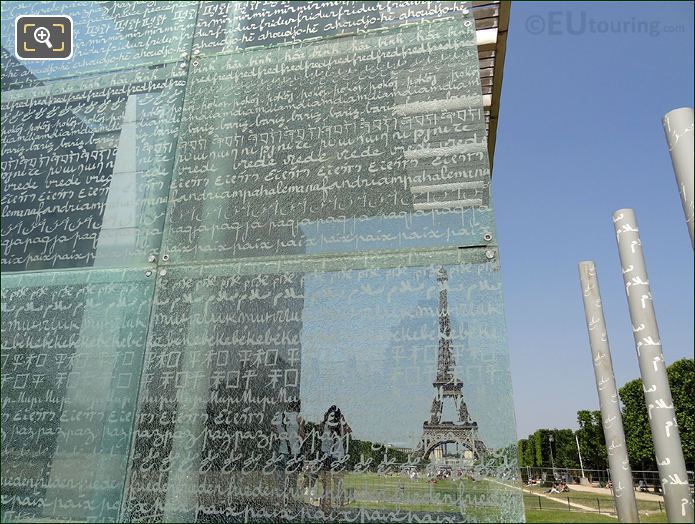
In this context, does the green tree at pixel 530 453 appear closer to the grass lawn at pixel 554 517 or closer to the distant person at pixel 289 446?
the grass lawn at pixel 554 517

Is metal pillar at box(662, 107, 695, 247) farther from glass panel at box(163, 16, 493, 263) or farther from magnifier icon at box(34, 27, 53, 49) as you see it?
magnifier icon at box(34, 27, 53, 49)

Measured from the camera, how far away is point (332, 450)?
2.28 m

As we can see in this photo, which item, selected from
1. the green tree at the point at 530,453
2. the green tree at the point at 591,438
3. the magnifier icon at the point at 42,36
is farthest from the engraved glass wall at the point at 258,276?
the green tree at the point at 530,453

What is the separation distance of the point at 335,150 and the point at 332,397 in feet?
4.66

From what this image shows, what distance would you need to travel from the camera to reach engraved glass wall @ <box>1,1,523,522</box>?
7.40 feet

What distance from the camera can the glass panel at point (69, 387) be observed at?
246cm

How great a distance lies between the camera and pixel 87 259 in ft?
9.73

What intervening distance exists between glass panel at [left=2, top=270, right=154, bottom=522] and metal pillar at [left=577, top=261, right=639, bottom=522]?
4.83 meters

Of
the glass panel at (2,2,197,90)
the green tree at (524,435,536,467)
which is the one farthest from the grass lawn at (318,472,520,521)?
the green tree at (524,435,536,467)

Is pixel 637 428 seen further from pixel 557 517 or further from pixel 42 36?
pixel 42 36

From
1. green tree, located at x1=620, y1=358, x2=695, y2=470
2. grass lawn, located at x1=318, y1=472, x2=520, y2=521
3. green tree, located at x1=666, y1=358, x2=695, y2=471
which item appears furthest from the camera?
green tree, located at x1=620, y1=358, x2=695, y2=470

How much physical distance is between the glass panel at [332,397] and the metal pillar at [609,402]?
12.9 ft

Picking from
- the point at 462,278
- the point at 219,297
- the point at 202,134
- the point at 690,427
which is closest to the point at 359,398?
the point at 462,278

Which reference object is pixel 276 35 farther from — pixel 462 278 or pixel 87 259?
pixel 462 278
